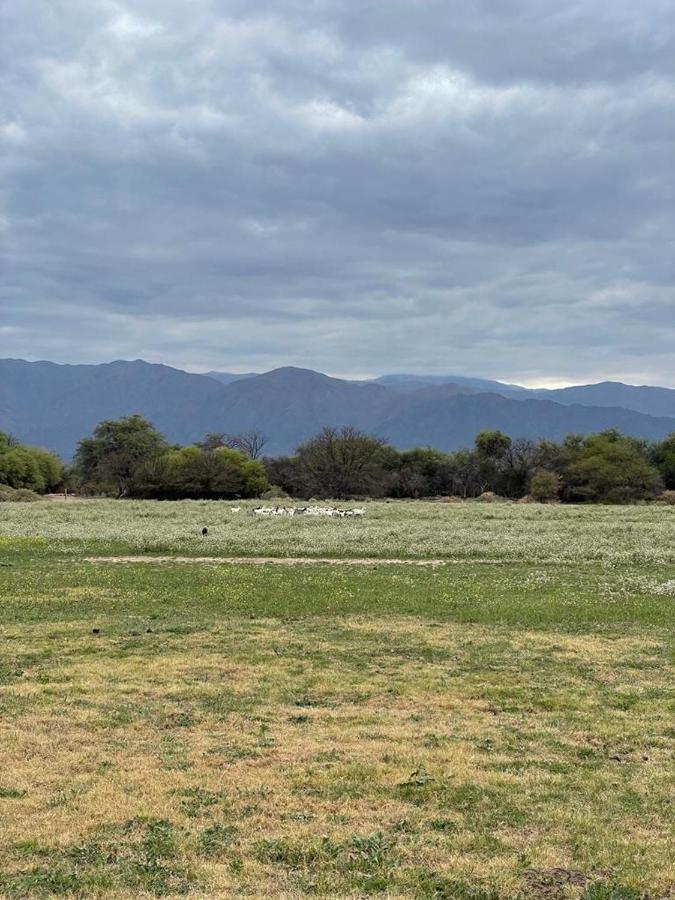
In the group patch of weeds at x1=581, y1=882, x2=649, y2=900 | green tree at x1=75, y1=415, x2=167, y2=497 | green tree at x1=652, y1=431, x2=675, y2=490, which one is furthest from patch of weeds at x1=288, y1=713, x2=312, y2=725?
green tree at x1=652, y1=431, x2=675, y2=490

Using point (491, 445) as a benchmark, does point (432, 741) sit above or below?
below

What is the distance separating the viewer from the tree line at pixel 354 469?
9319cm

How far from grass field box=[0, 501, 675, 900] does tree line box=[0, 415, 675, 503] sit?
71024 mm

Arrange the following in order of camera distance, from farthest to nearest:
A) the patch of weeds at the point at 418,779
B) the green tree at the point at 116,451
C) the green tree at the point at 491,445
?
the green tree at the point at 491,445, the green tree at the point at 116,451, the patch of weeds at the point at 418,779

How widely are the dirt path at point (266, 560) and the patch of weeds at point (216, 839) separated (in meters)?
23.7

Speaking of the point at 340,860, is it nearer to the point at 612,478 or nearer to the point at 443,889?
the point at 443,889

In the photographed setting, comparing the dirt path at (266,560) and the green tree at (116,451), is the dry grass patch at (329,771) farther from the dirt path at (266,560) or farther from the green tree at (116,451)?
the green tree at (116,451)

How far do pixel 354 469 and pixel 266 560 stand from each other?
70.4 meters

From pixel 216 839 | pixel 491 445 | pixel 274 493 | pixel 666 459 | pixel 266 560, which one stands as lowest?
A: pixel 266 560

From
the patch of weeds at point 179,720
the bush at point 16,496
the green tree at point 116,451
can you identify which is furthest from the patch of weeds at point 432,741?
the green tree at point 116,451

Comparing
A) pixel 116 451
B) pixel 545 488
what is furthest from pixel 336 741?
pixel 116 451

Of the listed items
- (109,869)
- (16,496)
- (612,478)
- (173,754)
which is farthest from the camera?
(612,478)

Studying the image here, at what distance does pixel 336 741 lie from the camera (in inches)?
385

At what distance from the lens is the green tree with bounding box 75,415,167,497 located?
110m
